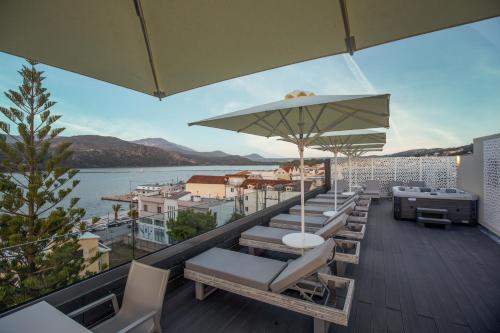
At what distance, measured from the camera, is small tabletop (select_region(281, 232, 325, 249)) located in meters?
2.71

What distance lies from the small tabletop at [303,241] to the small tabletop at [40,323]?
2.06 meters

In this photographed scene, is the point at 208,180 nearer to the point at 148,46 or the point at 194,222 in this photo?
the point at 194,222

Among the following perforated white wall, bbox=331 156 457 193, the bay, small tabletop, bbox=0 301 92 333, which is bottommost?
the bay

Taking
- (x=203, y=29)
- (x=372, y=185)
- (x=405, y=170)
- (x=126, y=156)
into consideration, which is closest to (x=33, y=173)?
(x=203, y=29)

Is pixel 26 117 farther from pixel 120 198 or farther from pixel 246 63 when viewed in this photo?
pixel 120 198

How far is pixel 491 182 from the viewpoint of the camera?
4555mm

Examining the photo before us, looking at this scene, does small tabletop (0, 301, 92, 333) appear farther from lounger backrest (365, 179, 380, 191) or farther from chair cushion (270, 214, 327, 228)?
lounger backrest (365, 179, 380, 191)

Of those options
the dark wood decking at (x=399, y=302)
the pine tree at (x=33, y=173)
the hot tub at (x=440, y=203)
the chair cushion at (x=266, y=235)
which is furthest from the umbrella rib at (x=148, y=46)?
the pine tree at (x=33, y=173)

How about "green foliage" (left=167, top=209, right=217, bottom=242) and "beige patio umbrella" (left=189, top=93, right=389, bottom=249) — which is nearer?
"beige patio umbrella" (left=189, top=93, right=389, bottom=249)

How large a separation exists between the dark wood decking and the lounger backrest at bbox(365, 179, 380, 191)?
4884mm

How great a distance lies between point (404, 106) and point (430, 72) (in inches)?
91.7

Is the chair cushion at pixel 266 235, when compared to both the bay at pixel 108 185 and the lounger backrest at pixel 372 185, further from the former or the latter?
the bay at pixel 108 185

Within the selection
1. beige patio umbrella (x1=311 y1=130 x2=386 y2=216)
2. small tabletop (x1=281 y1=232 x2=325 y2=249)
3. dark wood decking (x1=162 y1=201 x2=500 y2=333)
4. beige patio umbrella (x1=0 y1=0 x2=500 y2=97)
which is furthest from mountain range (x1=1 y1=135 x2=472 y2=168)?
beige patio umbrella (x1=0 y1=0 x2=500 y2=97)

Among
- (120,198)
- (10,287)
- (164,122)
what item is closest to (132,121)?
(164,122)
